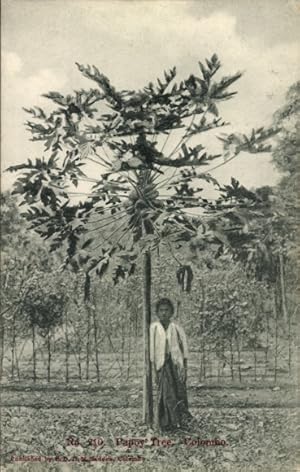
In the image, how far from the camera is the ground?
11.9 ft

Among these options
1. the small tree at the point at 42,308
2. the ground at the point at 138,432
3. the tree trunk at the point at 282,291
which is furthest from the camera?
the small tree at the point at 42,308

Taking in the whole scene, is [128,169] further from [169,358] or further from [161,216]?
[169,358]

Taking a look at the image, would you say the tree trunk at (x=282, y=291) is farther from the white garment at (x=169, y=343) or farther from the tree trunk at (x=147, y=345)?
the tree trunk at (x=147, y=345)

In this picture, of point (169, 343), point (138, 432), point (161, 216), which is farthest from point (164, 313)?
point (138, 432)

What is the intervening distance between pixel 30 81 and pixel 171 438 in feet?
7.99

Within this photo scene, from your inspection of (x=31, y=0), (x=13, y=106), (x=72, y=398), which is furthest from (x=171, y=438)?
(x=31, y=0)

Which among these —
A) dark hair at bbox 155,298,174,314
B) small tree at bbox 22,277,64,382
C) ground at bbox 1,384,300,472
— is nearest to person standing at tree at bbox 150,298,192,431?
dark hair at bbox 155,298,174,314

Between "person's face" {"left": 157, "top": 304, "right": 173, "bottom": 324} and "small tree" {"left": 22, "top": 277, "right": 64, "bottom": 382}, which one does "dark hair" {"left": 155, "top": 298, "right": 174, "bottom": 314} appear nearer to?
"person's face" {"left": 157, "top": 304, "right": 173, "bottom": 324}

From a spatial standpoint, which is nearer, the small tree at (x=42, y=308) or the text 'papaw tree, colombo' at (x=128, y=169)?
the text 'papaw tree, colombo' at (x=128, y=169)

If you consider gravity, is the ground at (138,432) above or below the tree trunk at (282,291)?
below

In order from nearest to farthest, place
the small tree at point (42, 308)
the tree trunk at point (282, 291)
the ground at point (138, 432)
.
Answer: the ground at point (138, 432) → the tree trunk at point (282, 291) → the small tree at point (42, 308)

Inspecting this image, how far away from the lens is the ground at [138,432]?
363cm

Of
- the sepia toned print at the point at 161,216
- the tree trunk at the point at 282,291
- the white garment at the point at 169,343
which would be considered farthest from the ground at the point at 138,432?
the tree trunk at the point at 282,291

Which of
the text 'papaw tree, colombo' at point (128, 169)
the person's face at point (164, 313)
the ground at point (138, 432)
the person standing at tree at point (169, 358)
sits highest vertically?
the text 'papaw tree, colombo' at point (128, 169)
